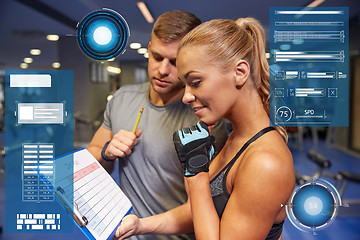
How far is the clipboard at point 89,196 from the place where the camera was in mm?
631

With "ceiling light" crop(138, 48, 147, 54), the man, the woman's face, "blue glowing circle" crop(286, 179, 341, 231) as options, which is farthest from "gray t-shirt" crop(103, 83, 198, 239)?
"blue glowing circle" crop(286, 179, 341, 231)

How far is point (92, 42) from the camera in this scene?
0.73m

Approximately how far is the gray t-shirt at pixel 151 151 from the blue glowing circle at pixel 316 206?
0.84 ft

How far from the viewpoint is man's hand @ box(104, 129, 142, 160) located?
77 centimetres

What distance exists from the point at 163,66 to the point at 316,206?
0.50 m

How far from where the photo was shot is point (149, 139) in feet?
2.64

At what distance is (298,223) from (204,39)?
48 centimetres

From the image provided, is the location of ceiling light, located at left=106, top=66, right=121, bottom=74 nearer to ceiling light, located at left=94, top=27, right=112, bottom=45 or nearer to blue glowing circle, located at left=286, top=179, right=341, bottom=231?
ceiling light, located at left=94, top=27, right=112, bottom=45

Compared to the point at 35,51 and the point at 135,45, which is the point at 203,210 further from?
the point at 35,51

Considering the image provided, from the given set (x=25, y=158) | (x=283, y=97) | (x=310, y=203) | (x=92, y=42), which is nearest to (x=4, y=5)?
(x=92, y=42)

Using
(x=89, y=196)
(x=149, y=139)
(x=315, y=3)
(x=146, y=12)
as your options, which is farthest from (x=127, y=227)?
(x=315, y=3)

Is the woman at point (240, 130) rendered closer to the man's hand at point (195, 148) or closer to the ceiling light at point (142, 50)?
the man's hand at point (195, 148)

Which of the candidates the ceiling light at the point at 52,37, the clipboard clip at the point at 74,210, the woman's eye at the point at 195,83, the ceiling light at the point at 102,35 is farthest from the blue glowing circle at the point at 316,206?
the ceiling light at the point at 52,37

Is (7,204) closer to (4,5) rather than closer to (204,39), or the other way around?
(4,5)
